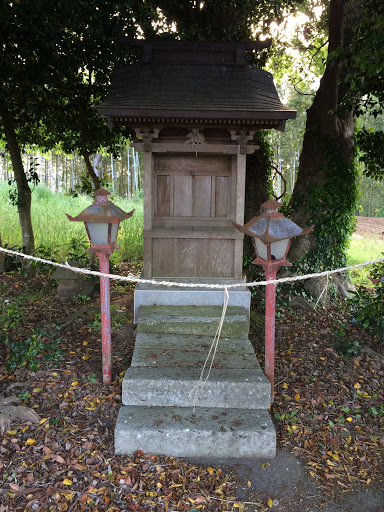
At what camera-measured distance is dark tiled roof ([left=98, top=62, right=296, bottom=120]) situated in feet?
16.6

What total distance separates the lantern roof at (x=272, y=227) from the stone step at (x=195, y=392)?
4.62ft

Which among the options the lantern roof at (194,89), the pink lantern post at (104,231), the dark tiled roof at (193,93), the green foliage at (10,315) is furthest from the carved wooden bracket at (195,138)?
the green foliage at (10,315)

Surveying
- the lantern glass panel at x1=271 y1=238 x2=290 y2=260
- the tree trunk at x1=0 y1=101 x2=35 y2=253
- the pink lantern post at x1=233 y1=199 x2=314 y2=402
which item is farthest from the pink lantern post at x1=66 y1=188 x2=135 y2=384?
the tree trunk at x1=0 y1=101 x2=35 y2=253

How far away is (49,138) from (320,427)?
8508 mm

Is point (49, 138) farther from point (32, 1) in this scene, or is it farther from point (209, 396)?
point (209, 396)

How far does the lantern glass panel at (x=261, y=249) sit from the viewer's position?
12.2 feet

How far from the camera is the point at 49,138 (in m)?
9.52

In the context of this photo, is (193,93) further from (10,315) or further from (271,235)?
(10,315)

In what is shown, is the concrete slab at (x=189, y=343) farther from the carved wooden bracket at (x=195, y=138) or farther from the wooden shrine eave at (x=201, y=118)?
the wooden shrine eave at (x=201, y=118)

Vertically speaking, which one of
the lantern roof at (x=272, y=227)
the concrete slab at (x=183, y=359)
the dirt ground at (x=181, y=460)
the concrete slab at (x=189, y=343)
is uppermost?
the lantern roof at (x=272, y=227)

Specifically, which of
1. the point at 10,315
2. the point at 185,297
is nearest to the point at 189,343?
the point at 185,297

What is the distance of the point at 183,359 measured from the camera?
14.2ft

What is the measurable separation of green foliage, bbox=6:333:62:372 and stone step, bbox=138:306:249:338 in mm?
1073

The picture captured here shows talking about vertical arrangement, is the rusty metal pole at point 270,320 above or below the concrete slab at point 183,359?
above
